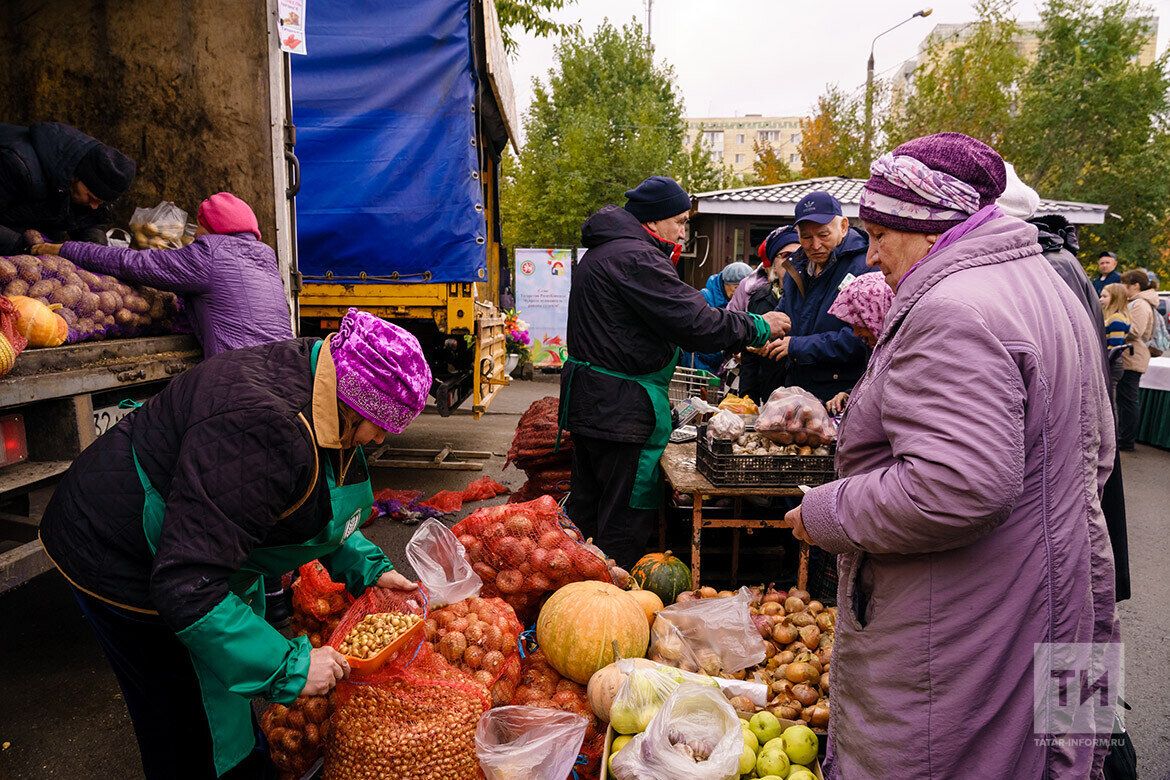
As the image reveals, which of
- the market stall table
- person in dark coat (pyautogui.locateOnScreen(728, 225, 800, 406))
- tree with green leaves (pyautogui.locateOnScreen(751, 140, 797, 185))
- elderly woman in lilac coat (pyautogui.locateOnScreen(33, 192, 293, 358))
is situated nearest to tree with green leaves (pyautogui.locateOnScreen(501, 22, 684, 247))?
tree with green leaves (pyautogui.locateOnScreen(751, 140, 797, 185))

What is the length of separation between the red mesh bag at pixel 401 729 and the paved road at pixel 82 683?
4.48 ft

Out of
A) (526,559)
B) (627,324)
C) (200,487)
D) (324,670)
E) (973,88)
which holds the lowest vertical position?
(526,559)

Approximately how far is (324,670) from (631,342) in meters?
2.34

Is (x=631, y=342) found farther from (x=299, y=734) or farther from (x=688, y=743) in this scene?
(x=299, y=734)

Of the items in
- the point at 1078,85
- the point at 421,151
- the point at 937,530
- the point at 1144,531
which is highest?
the point at 1078,85

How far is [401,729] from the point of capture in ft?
6.92

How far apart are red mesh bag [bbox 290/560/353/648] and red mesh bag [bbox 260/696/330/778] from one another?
35 cm

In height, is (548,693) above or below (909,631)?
below

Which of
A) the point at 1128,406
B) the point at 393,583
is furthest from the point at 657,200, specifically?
the point at 1128,406

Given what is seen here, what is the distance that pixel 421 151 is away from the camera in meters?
5.93

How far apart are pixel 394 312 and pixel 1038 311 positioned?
5208 millimetres

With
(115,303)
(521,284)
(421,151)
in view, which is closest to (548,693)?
(115,303)

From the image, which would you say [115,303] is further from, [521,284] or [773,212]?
[773,212]

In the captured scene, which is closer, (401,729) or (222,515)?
(222,515)
